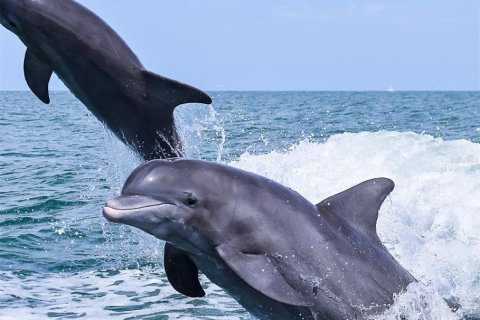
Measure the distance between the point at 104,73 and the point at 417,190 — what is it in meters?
9.30

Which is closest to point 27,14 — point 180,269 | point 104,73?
point 104,73

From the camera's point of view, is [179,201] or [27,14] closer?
[179,201]

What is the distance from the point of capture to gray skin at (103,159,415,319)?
680 centimetres

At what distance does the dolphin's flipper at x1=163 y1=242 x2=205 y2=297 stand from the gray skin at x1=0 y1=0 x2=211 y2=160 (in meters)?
2.33

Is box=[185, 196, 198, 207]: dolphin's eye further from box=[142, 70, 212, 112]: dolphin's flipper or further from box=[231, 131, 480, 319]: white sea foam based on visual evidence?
box=[142, 70, 212, 112]: dolphin's flipper

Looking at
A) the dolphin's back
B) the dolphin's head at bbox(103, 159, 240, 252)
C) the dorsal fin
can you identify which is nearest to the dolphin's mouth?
the dolphin's head at bbox(103, 159, 240, 252)

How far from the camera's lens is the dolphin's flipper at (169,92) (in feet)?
30.2

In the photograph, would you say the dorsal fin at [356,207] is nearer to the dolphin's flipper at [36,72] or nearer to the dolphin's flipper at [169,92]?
the dolphin's flipper at [169,92]

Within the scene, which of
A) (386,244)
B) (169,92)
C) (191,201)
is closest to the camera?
(191,201)

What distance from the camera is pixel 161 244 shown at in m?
13.9

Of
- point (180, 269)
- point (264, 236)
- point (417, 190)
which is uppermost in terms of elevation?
point (264, 236)

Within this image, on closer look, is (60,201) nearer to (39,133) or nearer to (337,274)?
(337,274)

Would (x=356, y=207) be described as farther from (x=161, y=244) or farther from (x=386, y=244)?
(x=161, y=244)

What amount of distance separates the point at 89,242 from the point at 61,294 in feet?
11.2
